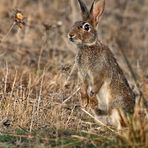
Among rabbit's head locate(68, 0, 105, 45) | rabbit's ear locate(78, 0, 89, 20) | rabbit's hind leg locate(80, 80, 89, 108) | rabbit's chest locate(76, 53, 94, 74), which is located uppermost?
rabbit's ear locate(78, 0, 89, 20)

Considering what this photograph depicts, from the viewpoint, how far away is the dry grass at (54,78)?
17.4ft

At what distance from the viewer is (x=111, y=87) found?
6.58 m

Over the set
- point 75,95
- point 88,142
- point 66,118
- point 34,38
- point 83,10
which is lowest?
point 88,142

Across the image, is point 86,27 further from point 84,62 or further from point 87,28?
point 84,62

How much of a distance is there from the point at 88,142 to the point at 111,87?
1.43 metres

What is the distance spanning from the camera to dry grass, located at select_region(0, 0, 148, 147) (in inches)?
209

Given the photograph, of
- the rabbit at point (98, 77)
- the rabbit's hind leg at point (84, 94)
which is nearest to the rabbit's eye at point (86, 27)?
the rabbit at point (98, 77)

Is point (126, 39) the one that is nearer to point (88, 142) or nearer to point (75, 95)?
point (75, 95)

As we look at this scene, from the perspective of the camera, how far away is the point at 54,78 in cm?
819

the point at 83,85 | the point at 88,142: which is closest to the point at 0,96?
the point at 83,85

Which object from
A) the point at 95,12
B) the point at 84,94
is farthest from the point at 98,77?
the point at 95,12

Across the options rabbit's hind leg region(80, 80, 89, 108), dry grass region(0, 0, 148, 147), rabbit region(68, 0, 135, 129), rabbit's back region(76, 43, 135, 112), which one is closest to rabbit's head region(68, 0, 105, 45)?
rabbit region(68, 0, 135, 129)

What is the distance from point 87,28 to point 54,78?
1.56 meters

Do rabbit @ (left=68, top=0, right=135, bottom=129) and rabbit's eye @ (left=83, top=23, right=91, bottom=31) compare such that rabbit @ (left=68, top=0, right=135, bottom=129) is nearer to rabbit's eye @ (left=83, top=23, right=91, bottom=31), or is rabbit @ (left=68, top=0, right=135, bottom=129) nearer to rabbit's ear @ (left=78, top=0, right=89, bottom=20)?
rabbit's eye @ (left=83, top=23, right=91, bottom=31)
